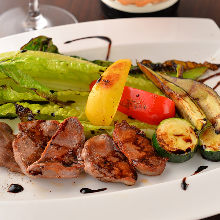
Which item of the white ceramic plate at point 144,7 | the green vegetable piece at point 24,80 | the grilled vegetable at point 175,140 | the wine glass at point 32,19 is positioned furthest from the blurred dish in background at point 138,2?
the grilled vegetable at point 175,140

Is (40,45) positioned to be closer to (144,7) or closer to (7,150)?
(7,150)

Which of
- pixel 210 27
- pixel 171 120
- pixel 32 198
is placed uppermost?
pixel 210 27

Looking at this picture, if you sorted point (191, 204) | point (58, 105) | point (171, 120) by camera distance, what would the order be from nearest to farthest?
1. point (191, 204)
2. point (171, 120)
3. point (58, 105)

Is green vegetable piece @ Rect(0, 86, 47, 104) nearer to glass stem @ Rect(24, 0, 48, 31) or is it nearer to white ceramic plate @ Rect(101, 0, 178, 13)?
white ceramic plate @ Rect(101, 0, 178, 13)

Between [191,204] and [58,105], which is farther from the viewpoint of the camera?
[58,105]

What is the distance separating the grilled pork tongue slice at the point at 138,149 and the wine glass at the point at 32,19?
1910 mm

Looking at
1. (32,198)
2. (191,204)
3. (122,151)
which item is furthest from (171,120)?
(32,198)

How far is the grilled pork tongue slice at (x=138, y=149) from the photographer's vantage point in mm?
2559

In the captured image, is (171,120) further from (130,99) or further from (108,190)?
(108,190)

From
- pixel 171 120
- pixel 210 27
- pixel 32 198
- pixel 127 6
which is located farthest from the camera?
pixel 127 6

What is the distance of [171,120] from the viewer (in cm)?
275

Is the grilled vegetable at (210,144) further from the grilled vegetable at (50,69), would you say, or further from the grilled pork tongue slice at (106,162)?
the grilled vegetable at (50,69)

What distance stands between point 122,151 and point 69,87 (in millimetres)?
789

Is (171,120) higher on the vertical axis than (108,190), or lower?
higher
